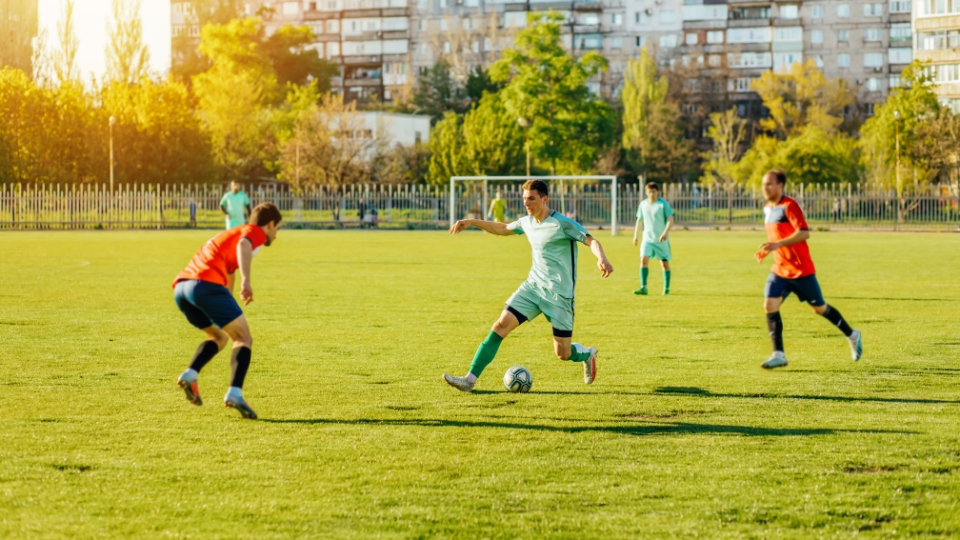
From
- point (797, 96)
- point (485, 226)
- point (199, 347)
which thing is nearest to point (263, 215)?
point (199, 347)

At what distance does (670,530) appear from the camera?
521 centimetres

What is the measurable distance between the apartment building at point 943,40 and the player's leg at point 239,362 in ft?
282

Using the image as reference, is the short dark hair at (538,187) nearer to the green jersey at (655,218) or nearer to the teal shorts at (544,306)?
the teal shorts at (544,306)

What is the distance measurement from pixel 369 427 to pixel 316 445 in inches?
26.4

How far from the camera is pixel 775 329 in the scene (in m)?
10.7

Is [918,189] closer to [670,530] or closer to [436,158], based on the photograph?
[436,158]

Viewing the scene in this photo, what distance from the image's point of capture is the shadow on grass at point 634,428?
7.47m

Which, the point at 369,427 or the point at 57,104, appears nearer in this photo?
Result: the point at 369,427

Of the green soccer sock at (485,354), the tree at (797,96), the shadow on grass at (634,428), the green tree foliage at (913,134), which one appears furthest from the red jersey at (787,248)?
the tree at (797,96)

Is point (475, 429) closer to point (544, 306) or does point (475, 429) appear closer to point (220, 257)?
point (544, 306)

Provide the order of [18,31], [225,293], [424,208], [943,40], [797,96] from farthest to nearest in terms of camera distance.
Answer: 1. [797,96]
2. [943,40]
3. [18,31]
4. [424,208]
5. [225,293]

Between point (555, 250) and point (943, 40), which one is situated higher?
point (943, 40)

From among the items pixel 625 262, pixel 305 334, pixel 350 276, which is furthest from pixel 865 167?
pixel 305 334

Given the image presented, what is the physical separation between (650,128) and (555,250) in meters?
78.4
